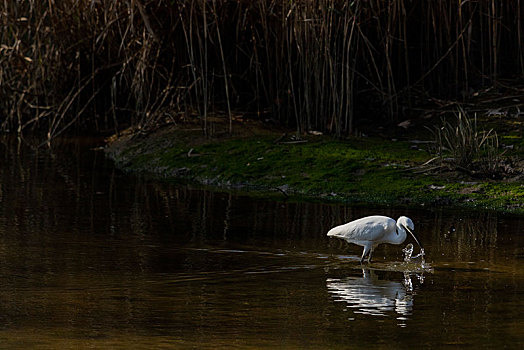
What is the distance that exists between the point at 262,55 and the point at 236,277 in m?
6.37

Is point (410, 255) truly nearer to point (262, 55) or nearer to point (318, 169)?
point (318, 169)

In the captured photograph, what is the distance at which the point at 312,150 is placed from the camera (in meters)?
10.1

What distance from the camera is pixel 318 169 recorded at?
956 cm

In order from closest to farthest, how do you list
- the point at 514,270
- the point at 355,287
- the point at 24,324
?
the point at 24,324 < the point at 355,287 < the point at 514,270

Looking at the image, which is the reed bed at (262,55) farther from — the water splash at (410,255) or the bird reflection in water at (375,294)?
the bird reflection in water at (375,294)

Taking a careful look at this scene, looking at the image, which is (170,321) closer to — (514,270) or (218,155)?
(514,270)

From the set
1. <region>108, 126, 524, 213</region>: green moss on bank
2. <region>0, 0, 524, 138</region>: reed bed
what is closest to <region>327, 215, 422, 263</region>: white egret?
<region>108, 126, 524, 213</region>: green moss on bank

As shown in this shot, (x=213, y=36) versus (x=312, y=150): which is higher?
(x=213, y=36)

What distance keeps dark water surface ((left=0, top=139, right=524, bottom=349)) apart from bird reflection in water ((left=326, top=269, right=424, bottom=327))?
0.04 feet

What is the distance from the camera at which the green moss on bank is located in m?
8.54

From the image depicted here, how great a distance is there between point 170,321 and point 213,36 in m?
7.40

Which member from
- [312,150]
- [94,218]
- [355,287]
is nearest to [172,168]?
[312,150]

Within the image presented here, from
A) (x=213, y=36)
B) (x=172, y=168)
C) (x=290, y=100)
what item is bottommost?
(x=172, y=168)

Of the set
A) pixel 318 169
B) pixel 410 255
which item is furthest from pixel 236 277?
pixel 318 169
